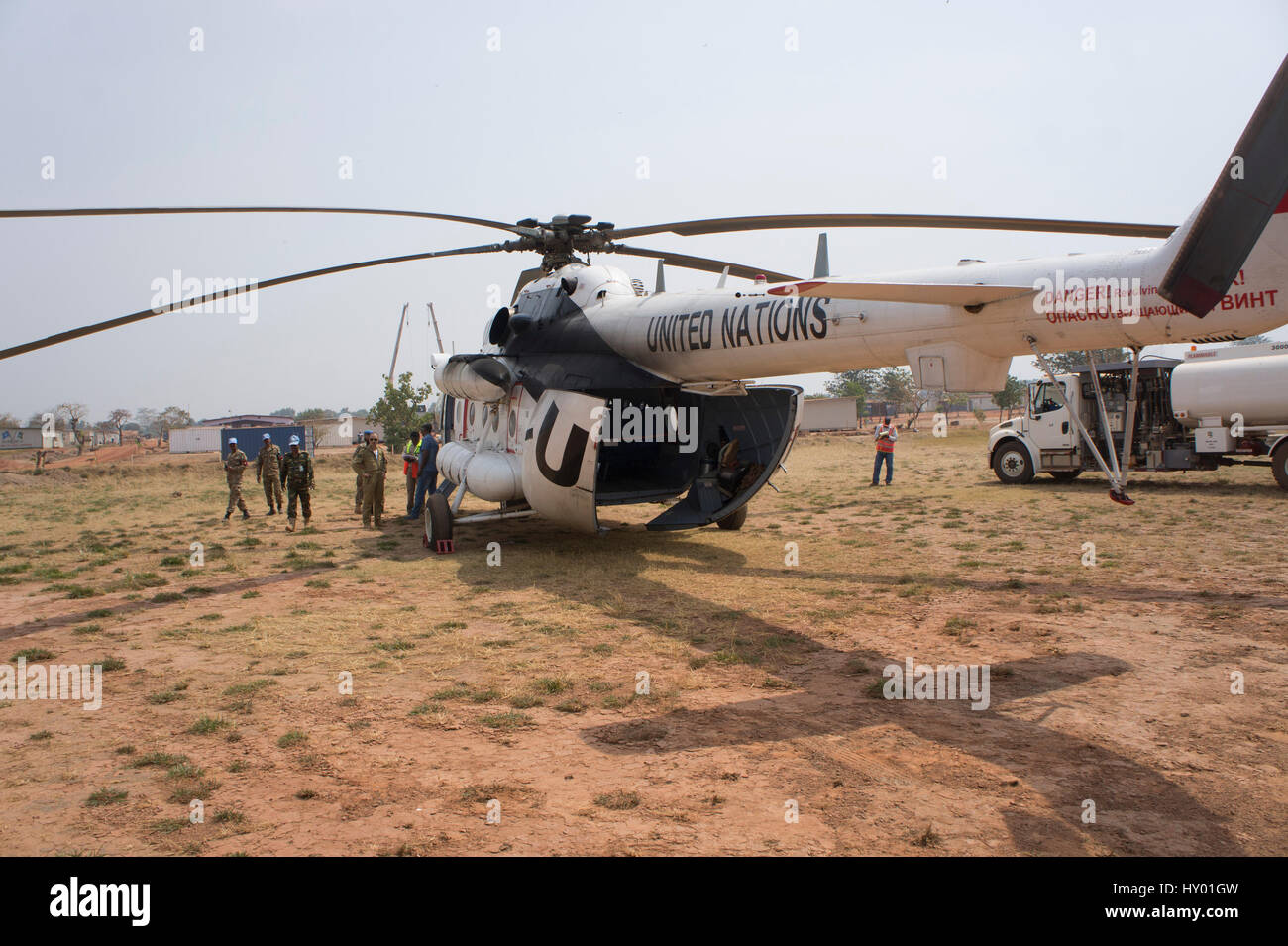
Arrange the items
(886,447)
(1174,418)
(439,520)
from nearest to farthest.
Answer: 1. (439,520)
2. (1174,418)
3. (886,447)

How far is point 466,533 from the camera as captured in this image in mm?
14055

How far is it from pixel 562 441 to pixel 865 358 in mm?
3842

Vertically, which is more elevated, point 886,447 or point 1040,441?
point 1040,441

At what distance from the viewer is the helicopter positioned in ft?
19.2

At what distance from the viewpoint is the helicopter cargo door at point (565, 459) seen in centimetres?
994

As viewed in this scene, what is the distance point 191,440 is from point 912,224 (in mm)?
75349

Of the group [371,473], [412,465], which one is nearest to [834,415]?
[412,465]

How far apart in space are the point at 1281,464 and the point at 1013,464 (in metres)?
5.35

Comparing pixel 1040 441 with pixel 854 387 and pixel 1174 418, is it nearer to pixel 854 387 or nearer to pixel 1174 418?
pixel 1174 418

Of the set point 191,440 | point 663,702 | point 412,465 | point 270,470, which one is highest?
point 412,465

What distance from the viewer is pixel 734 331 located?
9.24 metres

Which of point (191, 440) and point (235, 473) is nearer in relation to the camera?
point (235, 473)

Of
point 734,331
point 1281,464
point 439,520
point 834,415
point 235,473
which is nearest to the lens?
point 734,331
